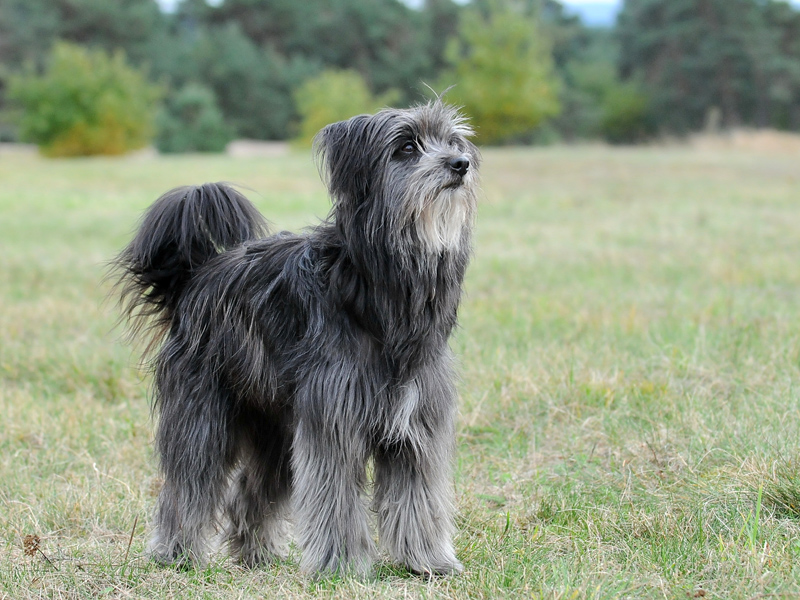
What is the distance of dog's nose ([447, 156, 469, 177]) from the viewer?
3.37m

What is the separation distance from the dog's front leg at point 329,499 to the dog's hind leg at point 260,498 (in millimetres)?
438

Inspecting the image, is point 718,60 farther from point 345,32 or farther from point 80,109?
point 80,109

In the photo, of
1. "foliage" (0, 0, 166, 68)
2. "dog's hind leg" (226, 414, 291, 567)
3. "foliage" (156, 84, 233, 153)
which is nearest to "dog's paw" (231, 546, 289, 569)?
"dog's hind leg" (226, 414, 291, 567)

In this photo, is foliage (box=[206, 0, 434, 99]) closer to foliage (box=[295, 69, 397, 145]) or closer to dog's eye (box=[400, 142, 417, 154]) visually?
foliage (box=[295, 69, 397, 145])

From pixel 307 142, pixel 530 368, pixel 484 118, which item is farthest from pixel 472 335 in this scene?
pixel 484 118

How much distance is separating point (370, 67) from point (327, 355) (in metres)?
53.9

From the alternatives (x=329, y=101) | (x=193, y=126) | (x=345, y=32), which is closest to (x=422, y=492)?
(x=329, y=101)

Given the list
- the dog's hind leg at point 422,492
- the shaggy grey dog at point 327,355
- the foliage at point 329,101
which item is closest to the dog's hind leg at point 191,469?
the shaggy grey dog at point 327,355

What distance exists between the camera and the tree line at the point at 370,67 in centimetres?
4122

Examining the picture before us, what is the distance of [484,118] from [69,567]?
43157 millimetres

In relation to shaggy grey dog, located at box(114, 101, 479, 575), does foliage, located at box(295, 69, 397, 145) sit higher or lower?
higher

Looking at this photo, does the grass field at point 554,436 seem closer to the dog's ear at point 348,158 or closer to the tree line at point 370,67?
the dog's ear at point 348,158

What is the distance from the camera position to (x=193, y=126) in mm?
46312

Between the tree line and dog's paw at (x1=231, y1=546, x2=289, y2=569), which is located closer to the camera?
dog's paw at (x1=231, y1=546, x2=289, y2=569)
